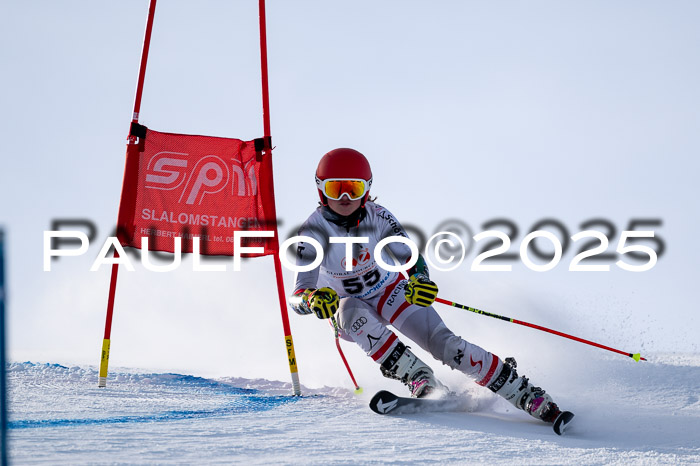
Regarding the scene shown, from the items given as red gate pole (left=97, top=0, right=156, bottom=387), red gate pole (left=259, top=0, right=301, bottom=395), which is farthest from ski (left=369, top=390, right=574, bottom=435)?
red gate pole (left=97, top=0, right=156, bottom=387)

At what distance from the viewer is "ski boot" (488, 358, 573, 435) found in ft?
13.4

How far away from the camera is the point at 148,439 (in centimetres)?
321

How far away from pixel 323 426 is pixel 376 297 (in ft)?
4.06

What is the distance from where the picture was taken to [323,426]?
3627 mm

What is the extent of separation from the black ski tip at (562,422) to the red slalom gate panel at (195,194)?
250cm

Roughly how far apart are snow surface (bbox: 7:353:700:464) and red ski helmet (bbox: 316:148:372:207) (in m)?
1.36

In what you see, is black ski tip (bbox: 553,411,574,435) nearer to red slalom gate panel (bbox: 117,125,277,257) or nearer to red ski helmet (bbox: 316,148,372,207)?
red ski helmet (bbox: 316,148,372,207)

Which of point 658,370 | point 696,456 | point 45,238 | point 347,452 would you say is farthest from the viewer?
point 658,370

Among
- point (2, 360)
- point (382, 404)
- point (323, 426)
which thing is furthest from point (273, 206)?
point (2, 360)

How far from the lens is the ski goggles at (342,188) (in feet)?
14.8

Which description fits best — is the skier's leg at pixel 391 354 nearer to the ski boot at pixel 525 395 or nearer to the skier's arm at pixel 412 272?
the skier's arm at pixel 412 272

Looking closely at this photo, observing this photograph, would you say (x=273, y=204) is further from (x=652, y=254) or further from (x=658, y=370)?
(x=658, y=370)

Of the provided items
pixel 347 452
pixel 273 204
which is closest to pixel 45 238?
pixel 273 204

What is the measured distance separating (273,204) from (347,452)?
2827mm
